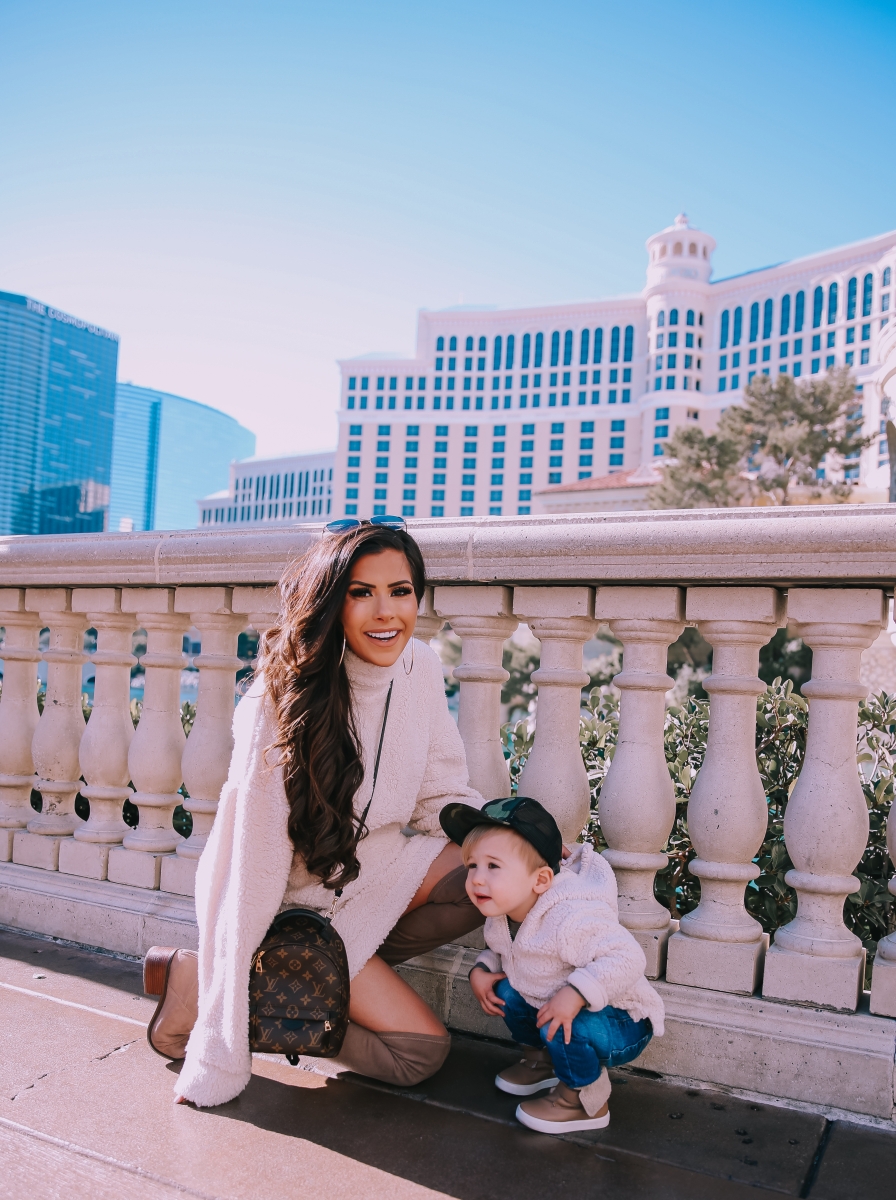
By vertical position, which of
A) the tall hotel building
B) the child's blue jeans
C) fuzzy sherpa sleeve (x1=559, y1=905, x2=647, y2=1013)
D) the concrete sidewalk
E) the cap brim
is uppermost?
the tall hotel building

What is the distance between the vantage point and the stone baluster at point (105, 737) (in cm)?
316

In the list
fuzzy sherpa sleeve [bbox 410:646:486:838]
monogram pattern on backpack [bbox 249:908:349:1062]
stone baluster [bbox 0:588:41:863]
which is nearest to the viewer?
monogram pattern on backpack [bbox 249:908:349:1062]

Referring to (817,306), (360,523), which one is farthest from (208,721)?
(817,306)

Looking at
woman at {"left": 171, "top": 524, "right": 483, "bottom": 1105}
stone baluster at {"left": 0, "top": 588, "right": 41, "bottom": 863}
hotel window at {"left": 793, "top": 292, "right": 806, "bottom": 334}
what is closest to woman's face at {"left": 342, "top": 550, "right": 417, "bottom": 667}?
woman at {"left": 171, "top": 524, "right": 483, "bottom": 1105}

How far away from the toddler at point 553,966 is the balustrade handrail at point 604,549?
0.64 m

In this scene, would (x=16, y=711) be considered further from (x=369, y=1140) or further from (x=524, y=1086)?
(x=524, y=1086)

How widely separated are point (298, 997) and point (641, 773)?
0.98 metres

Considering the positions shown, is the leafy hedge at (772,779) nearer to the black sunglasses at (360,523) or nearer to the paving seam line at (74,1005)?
the black sunglasses at (360,523)

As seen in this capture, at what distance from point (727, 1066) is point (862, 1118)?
30 centimetres

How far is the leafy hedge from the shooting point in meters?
2.67

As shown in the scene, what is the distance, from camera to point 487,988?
227 centimetres

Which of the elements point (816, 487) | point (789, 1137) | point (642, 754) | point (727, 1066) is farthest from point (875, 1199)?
point (816, 487)

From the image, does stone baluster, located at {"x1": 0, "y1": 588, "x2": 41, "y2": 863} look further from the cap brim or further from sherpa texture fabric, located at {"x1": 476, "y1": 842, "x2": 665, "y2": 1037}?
sherpa texture fabric, located at {"x1": 476, "y1": 842, "x2": 665, "y2": 1037}

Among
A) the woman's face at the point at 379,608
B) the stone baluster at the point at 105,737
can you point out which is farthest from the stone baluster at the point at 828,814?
the stone baluster at the point at 105,737
